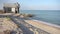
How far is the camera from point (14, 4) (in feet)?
163

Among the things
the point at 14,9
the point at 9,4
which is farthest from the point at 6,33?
the point at 9,4

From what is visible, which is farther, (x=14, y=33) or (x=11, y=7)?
(x=11, y=7)

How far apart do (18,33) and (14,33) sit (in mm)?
268

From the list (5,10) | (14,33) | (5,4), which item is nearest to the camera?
(14,33)

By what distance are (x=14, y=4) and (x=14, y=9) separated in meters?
2.32

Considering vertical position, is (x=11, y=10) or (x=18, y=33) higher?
(x=18, y=33)

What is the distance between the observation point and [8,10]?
4862cm

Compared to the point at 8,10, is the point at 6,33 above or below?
above

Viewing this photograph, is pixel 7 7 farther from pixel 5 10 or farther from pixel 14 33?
pixel 14 33

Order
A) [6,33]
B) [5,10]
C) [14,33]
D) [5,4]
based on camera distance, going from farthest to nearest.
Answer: [5,4], [5,10], [14,33], [6,33]

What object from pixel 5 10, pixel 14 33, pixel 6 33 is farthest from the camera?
pixel 5 10

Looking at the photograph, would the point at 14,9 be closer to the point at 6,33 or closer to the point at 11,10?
the point at 11,10

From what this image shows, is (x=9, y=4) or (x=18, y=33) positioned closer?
(x=18, y=33)

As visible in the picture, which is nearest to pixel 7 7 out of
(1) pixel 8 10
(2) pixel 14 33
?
(1) pixel 8 10
